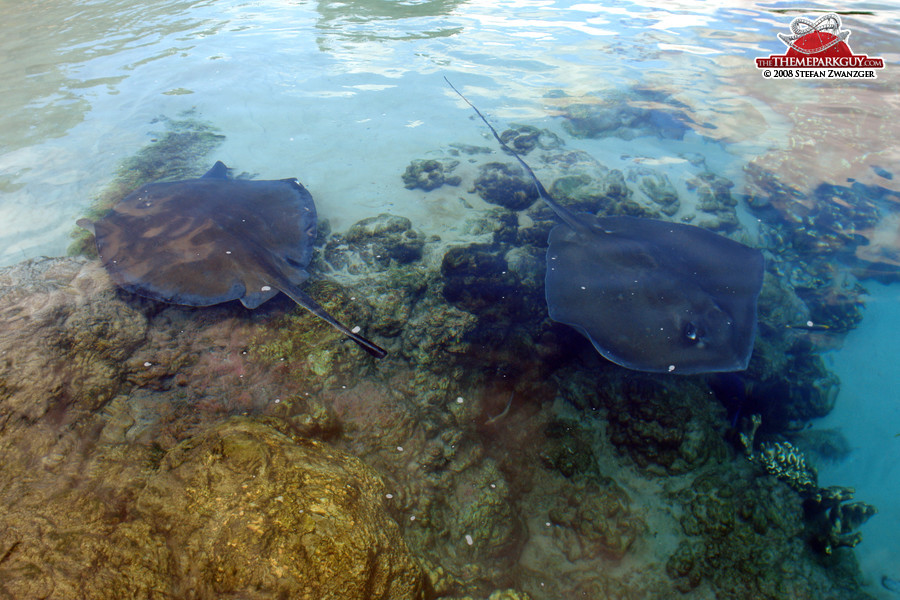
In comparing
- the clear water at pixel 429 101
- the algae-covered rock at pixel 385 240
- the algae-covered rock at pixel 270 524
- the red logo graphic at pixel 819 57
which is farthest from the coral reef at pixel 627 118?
the algae-covered rock at pixel 270 524

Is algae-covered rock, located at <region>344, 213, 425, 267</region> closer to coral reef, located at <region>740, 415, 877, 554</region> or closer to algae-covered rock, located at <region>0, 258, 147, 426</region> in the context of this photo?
algae-covered rock, located at <region>0, 258, 147, 426</region>

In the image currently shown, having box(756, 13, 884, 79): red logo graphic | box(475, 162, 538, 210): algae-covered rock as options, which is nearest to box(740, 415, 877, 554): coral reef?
box(475, 162, 538, 210): algae-covered rock

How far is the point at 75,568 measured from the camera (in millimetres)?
1980

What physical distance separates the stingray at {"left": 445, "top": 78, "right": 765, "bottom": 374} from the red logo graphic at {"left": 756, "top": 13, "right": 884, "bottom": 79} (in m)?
9.30

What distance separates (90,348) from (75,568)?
216 cm

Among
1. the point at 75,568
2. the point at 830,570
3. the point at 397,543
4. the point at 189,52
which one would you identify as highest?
the point at 189,52

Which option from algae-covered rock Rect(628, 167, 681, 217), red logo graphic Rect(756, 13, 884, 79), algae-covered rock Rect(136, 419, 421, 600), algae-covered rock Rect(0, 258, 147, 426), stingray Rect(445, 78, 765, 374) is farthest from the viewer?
red logo graphic Rect(756, 13, 884, 79)

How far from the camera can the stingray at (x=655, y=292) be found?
A: 3713 millimetres

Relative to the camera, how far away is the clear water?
581cm

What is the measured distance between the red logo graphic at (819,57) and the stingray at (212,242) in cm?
1274

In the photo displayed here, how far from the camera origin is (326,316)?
3.48 meters

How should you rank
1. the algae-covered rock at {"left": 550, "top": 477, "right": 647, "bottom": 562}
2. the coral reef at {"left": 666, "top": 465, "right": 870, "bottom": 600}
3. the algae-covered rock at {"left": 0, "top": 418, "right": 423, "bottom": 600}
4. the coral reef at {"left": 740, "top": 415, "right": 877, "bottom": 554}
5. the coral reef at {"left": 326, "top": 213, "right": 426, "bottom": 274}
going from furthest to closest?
the coral reef at {"left": 326, "top": 213, "right": 426, "bottom": 274}, the coral reef at {"left": 740, "top": 415, "right": 877, "bottom": 554}, the algae-covered rock at {"left": 550, "top": 477, "right": 647, "bottom": 562}, the coral reef at {"left": 666, "top": 465, "right": 870, "bottom": 600}, the algae-covered rock at {"left": 0, "top": 418, "right": 423, "bottom": 600}

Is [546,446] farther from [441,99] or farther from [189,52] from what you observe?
[189,52]

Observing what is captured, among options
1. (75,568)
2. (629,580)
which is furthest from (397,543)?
(629,580)
